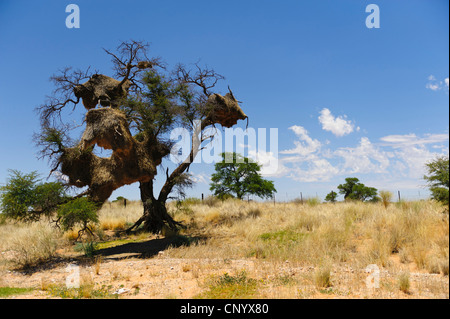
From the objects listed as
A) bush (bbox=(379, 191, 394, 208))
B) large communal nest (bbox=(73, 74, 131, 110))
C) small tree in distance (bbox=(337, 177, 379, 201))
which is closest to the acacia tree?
large communal nest (bbox=(73, 74, 131, 110))

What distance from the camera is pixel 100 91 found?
49.7 ft

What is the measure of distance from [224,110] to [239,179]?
15375 mm

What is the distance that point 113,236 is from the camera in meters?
16.7

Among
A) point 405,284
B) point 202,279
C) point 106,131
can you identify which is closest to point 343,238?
point 405,284

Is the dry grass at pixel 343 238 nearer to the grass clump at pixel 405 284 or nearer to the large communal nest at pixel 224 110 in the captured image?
→ the grass clump at pixel 405 284

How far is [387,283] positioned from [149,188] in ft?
43.6

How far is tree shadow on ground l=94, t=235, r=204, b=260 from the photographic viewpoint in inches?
445

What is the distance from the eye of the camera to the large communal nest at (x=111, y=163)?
12.6 metres

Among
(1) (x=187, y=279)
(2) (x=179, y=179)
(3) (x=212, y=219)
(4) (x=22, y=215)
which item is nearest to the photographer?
(1) (x=187, y=279)

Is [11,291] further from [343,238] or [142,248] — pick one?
[343,238]

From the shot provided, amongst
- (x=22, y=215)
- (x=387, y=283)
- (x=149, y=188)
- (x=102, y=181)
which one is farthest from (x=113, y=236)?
(x=387, y=283)
